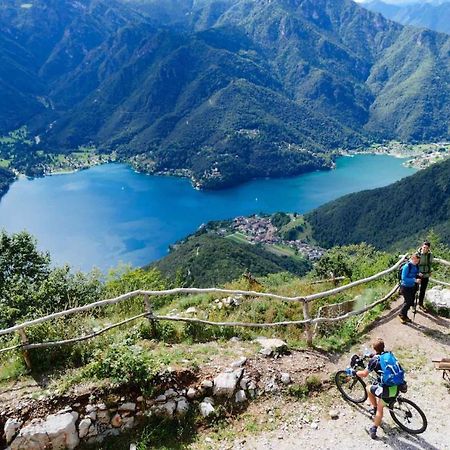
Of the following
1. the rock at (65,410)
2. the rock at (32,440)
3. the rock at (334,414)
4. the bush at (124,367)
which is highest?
the bush at (124,367)

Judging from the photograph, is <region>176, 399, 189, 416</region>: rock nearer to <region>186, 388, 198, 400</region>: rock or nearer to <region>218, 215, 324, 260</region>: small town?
<region>186, 388, 198, 400</region>: rock

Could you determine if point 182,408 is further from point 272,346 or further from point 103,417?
point 272,346

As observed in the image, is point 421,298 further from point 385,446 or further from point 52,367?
point 52,367

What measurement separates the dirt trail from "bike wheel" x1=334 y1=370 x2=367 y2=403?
0.15 meters

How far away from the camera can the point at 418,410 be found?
25.8 feet

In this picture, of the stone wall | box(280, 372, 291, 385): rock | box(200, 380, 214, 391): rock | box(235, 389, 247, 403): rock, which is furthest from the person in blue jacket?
box(200, 380, 214, 391): rock

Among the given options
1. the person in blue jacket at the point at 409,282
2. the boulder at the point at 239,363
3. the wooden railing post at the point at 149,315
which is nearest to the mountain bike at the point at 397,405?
the boulder at the point at 239,363

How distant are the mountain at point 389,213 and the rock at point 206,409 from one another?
12982cm

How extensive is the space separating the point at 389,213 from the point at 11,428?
155m

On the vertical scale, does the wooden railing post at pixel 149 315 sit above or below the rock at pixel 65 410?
above

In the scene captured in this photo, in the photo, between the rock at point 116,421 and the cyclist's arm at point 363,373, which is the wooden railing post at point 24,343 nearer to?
the rock at point 116,421

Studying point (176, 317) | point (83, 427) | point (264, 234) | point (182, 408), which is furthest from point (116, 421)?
point (264, 234)

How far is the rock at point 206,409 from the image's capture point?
8.47 m

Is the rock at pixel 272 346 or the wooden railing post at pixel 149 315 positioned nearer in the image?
the rock at pixel 272 346
